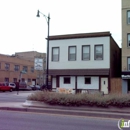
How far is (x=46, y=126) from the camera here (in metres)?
9.20

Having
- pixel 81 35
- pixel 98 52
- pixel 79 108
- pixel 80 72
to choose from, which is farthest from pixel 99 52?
pixel 79 108

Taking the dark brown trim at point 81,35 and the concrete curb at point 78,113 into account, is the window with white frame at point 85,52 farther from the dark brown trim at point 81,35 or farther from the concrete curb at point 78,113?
the concrete curb at point 78,113

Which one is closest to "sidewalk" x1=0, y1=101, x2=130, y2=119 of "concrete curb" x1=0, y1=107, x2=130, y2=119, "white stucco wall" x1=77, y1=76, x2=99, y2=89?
"concrete curb" x1=0, y1=107, x2=130, y2=119

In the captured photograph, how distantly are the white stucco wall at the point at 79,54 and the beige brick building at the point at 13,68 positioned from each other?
29.4 metres

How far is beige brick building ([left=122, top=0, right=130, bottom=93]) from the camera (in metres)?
29.1

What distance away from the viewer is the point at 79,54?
2967cm

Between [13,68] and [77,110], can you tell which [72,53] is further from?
[13,68]

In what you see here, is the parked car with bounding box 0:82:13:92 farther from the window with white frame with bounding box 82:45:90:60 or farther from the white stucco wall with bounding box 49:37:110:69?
the window with white frame with bounding box 82:45:90:60

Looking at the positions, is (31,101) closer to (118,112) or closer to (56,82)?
(118,112)

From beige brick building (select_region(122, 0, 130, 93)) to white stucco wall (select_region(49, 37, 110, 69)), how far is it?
2.66 metres

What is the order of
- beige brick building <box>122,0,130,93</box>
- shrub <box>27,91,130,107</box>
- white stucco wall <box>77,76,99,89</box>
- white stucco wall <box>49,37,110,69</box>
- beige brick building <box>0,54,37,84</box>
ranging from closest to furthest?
shrub <box>27,91,130,107</box> < white stucco wall <box>49,37,110,69</box> < white stucco wall <box>77,76,99,89</box> < beige brick building <box>122,0,130,93</box> < beige brick building <box>0,54,37,84</box>

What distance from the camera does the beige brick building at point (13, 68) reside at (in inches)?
2277

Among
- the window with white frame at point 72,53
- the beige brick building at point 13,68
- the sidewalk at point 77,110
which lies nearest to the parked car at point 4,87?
the beige brick building at point 13,68

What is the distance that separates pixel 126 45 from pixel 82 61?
5.83 metres
